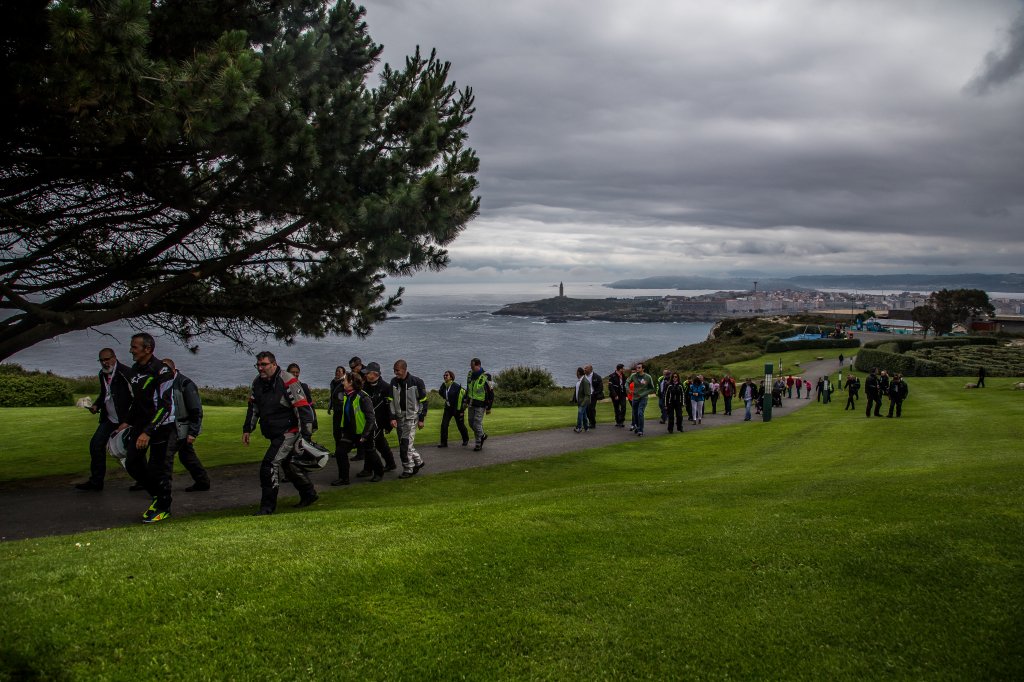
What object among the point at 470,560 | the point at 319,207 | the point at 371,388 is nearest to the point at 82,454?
the point at 371,388

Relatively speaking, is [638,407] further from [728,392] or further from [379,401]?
[728,392]

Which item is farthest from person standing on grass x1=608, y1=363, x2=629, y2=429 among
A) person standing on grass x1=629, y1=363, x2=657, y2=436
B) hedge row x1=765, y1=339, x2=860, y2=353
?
hedge row x1=765, y1=339, x2=860, y2=353

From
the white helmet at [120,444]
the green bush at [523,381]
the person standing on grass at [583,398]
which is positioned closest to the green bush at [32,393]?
the white helmet at [120,444]

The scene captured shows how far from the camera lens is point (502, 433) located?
17.9 metres

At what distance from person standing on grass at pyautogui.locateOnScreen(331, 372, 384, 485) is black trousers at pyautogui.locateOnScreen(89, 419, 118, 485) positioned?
136 inches

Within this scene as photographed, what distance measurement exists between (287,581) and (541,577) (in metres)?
2.06

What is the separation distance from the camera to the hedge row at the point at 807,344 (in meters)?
81.1

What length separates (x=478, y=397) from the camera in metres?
15.0

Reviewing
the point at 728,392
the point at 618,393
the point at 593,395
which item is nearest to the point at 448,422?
the point at 593,395

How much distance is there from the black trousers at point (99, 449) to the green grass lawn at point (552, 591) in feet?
10.7

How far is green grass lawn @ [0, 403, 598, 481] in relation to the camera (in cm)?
1285

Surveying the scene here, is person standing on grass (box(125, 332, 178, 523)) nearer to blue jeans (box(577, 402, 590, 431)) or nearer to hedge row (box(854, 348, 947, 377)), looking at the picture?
blue jeans (box(577, 402, 590, 431))

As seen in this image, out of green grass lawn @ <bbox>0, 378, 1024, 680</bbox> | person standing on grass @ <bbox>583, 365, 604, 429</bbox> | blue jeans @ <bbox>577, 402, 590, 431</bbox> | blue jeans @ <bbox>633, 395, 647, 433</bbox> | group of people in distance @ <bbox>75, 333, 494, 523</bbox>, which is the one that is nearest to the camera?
green grass lawn @ <bbox>0, 378, 1024, 680</bbox>

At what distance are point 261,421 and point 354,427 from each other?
2742mm
